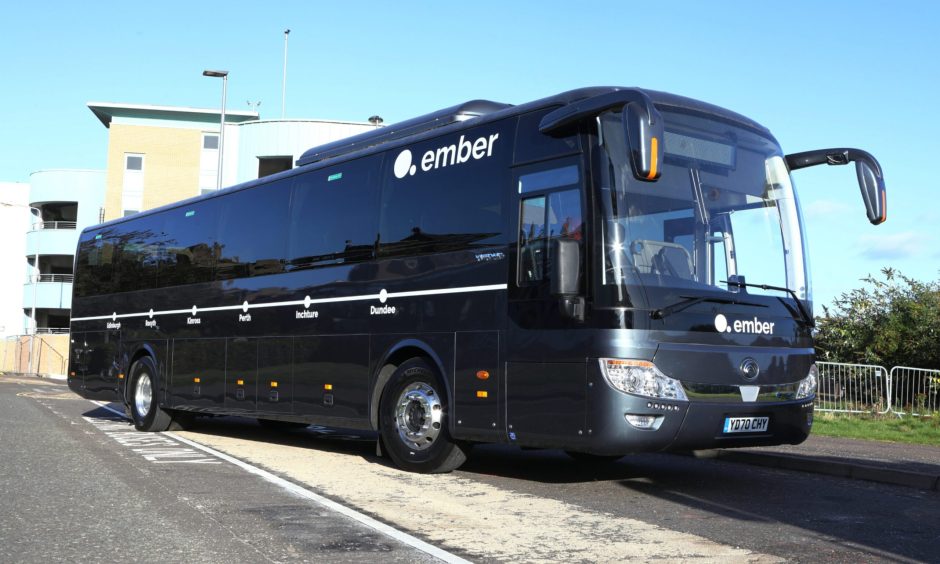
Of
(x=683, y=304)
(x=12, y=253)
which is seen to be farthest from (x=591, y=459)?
(x=12, y=253)

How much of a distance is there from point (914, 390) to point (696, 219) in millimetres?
13423

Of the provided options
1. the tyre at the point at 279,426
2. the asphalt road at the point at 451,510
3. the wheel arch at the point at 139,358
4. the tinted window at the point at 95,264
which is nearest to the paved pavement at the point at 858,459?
the asphalt road at the point at 451,510

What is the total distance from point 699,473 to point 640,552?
4.76 m

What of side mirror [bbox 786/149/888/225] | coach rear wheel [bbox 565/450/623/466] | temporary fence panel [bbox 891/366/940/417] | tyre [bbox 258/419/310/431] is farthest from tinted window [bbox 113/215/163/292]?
temporary fence panel [bbox 891/366/940/417]

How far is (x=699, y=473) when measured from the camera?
430 inches

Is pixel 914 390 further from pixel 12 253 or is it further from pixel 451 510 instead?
pixel 12 253

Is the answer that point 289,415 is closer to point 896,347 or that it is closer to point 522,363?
point 522,363

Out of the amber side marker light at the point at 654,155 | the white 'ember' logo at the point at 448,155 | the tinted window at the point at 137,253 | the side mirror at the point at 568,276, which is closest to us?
the amber side marker light at the point at 654,155

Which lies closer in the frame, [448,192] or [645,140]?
[645,140]

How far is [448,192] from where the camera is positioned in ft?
34.7

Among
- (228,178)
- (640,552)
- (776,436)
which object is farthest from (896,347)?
(228,178)

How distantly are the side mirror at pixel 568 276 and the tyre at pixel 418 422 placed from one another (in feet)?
6.99

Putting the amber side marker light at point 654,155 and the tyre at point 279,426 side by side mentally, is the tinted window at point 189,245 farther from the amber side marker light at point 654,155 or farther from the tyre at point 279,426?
the amber side marker light at point 654,155

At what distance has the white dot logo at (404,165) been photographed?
11.3 metres
